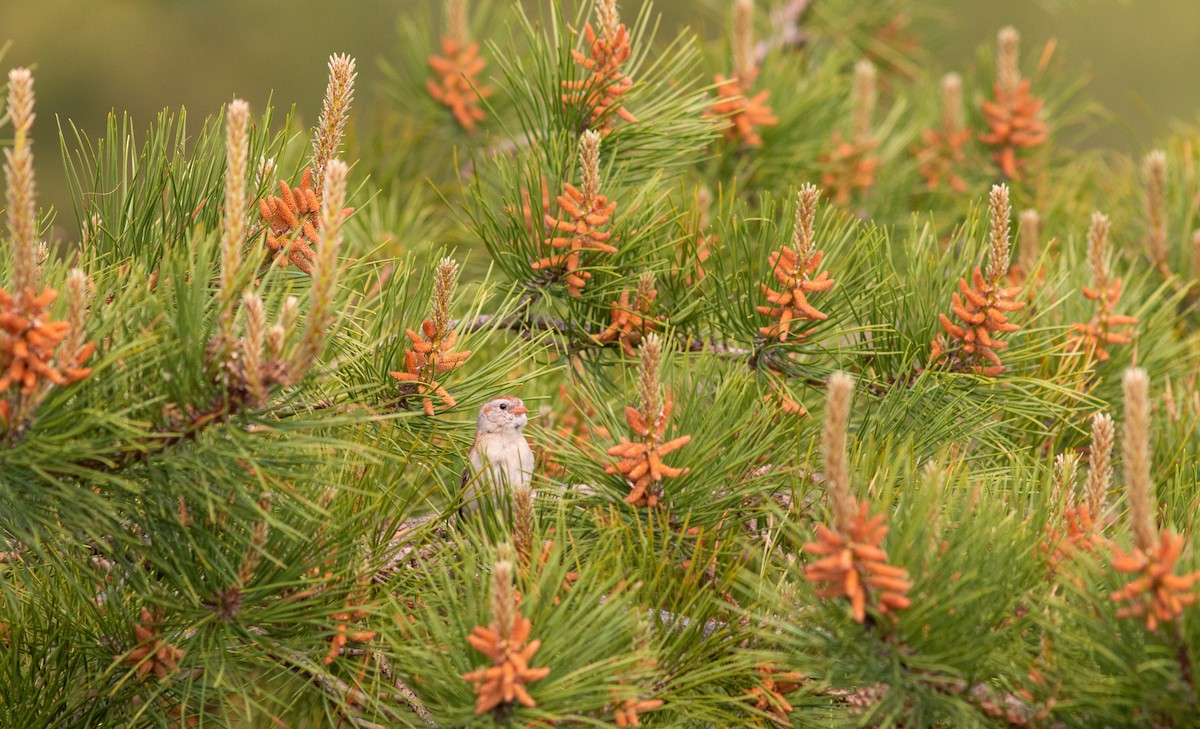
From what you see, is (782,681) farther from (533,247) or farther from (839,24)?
(839,24)

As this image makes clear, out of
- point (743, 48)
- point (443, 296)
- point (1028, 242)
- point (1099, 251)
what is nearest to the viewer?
point (443, 296)

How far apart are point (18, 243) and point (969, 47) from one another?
4943mm

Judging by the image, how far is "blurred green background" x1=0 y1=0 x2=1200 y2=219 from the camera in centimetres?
494

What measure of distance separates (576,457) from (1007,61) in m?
1.15

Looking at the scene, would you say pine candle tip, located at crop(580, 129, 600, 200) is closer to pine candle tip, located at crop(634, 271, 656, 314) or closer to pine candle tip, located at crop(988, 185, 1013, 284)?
pine candle tip, located at crop(634, 271, 656, 314)

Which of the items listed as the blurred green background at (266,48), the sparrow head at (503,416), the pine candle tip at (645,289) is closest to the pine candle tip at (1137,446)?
the pine candle tip at (645,289)

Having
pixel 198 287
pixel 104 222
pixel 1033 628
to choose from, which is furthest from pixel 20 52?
pixel 1033 628

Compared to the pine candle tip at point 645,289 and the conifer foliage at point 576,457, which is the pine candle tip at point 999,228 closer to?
the conifer foliage at point 576,457

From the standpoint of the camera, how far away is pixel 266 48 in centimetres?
550

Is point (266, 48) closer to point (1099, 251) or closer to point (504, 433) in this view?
point (504, 433)

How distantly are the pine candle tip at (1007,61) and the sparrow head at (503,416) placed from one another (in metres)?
0.98

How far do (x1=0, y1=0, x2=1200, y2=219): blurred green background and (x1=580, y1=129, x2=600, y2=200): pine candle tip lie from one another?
3.77 meters

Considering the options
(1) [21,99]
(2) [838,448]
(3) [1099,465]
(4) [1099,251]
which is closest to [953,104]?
(4) [1099,251]

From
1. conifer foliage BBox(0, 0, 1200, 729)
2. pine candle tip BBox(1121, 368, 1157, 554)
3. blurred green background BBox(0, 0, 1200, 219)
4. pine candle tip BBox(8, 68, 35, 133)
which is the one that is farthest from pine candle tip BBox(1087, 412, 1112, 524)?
blurred green background BBox(0, 0, 1200, 219)
